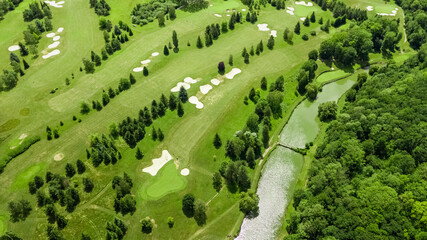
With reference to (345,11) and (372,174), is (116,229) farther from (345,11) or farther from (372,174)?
(345,11)

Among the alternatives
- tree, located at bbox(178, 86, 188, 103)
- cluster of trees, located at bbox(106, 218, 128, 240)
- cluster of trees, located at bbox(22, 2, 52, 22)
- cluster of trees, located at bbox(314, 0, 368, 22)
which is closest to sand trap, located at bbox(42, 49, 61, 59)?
cluster of trees, located at bbox(22, 2, 52, 22)

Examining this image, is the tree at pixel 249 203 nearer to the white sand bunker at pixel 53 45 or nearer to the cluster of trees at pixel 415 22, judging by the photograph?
the white sand bunker at pixel 53 45

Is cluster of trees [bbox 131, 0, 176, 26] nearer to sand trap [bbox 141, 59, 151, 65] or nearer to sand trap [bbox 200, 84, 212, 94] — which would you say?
sand trap [bbox 141, 59, 151, 65]

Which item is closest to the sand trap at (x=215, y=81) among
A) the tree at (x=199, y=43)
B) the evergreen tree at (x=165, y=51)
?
the tree at (x=199, y=43)

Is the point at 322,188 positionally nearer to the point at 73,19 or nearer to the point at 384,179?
the point at 384,179

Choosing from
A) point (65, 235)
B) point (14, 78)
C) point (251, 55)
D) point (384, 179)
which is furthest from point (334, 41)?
point (14, 78)
